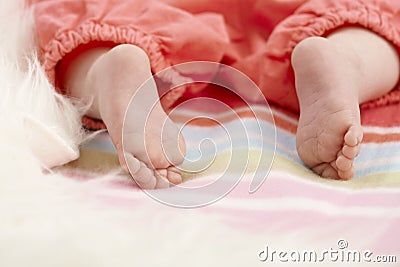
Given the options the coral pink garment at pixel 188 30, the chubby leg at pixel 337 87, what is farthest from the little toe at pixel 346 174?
the coral pink garment at pixel 188 30

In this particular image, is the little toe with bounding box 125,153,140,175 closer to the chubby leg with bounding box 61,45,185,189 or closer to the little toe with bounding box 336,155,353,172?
the chubby leg with bounding box 61,45,185,189

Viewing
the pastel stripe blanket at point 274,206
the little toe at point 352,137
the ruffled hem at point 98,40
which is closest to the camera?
the pastel stripe blanket at point 274,206

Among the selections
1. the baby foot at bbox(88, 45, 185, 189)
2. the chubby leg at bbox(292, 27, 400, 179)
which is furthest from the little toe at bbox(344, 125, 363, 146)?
the baby foot at bbox(88, 45, 185, 189)

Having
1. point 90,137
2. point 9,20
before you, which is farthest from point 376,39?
point 9,20

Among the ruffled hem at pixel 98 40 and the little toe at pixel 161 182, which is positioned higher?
the ruffled hem at pixel 98 40

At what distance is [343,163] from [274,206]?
108 mm

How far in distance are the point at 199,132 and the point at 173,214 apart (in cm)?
23

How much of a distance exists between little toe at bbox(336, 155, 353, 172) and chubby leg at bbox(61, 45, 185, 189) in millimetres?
177

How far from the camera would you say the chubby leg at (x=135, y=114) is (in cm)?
70

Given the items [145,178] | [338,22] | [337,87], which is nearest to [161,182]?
[145,178]

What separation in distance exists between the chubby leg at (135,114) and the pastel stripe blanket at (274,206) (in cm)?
3

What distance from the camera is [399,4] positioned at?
0.91m

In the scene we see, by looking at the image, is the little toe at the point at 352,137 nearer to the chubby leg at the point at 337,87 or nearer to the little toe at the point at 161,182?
the chubby leg at the point at 337,87

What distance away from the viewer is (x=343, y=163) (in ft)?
2.29
